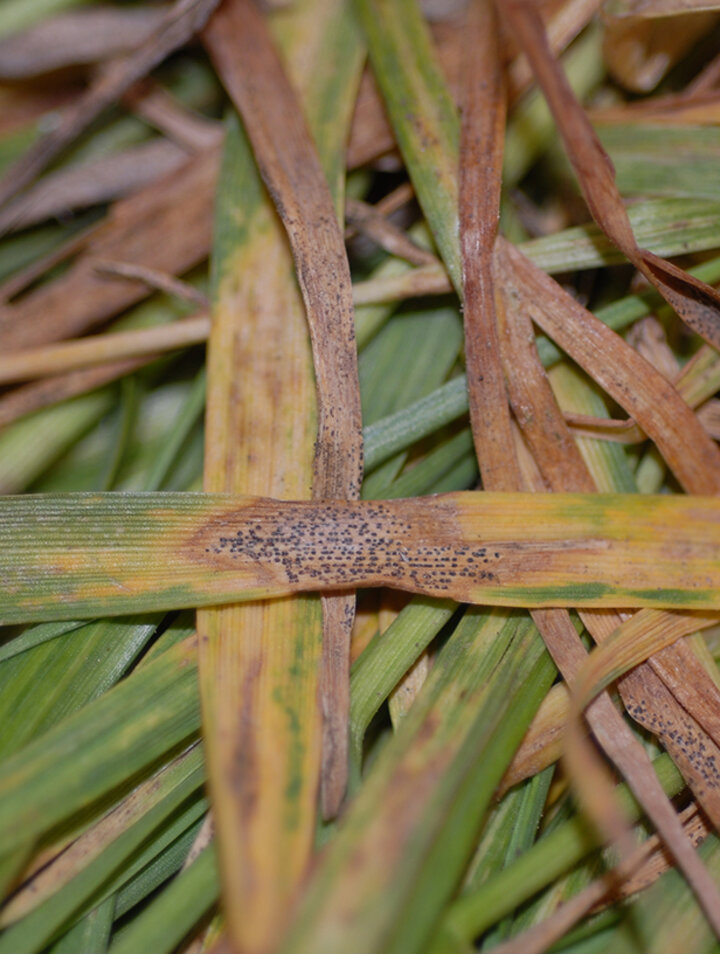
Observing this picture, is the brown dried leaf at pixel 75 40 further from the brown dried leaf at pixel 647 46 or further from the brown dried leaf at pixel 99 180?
the brown dried leaf at pixel 647 46

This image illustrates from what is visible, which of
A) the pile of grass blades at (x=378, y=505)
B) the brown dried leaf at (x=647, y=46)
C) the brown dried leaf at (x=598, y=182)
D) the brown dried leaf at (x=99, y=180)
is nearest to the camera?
the pile of grass blades at (x=378, y=505)

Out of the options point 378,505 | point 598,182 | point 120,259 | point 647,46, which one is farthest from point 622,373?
point 120,259

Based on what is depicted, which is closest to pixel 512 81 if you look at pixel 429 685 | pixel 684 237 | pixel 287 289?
pixel 684 237

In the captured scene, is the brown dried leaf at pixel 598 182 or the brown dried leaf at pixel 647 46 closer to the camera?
the brown dried leaf at pixel 598 182

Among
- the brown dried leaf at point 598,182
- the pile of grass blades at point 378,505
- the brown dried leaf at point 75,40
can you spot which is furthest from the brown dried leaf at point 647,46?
the brown dried leaf at point 75,40

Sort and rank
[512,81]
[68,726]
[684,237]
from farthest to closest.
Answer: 1. [512,81]
2. [684,237]
3. [68,726]

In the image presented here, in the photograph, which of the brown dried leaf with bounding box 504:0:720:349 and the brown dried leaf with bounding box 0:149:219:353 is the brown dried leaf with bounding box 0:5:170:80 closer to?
the brown dried leaf with bounding box 0:149:219:353

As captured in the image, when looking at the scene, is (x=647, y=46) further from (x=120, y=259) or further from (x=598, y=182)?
(x=120, y=259)

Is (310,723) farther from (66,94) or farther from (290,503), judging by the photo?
(66,94)
